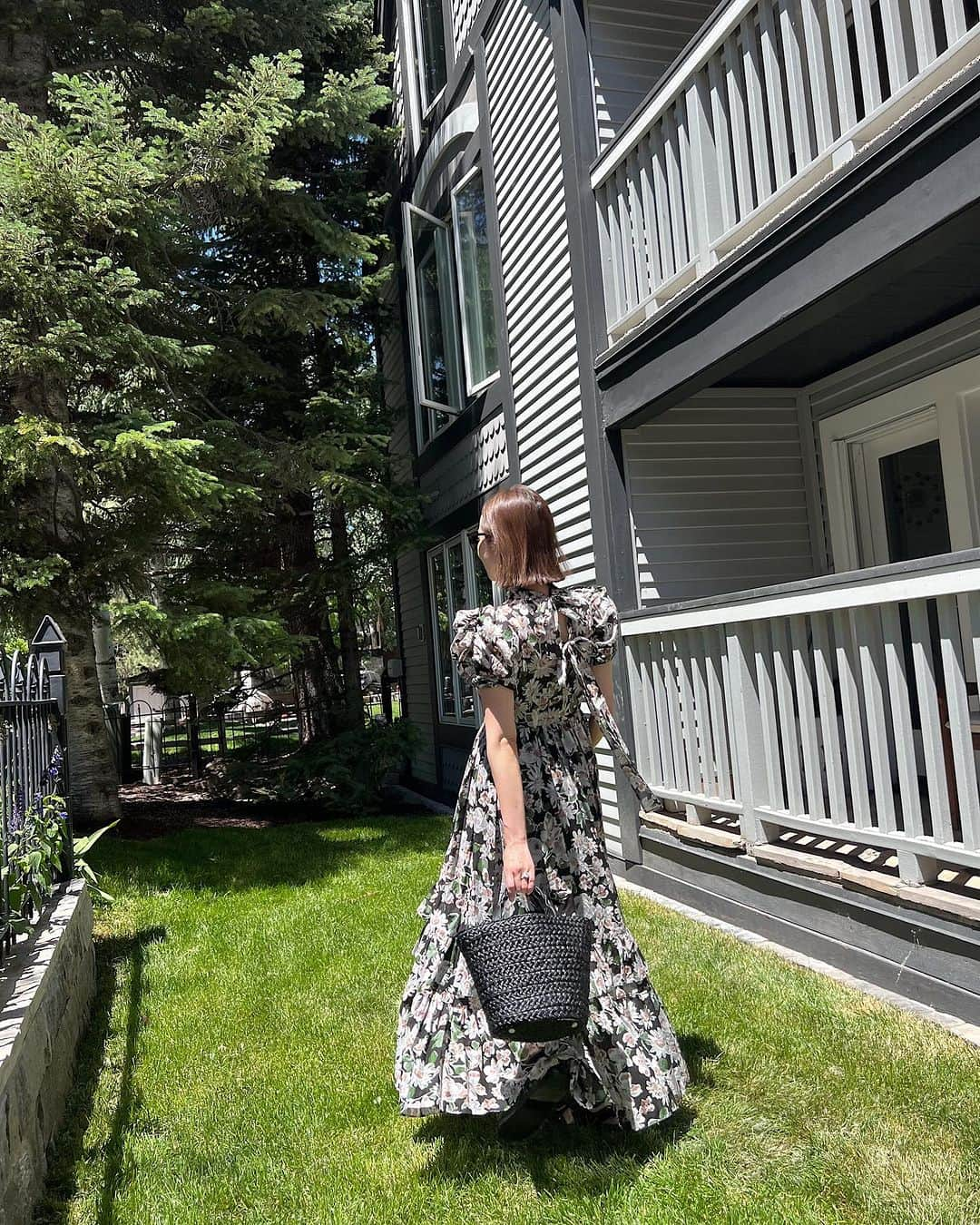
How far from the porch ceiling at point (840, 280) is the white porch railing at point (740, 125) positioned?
0.21m

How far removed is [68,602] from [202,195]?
365cm

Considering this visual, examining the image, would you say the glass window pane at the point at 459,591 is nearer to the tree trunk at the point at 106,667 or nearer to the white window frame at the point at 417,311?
the white window frame at the point at 417,311

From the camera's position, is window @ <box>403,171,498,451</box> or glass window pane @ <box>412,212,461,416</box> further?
glass window pane @ <box>412,212,461,416</box>

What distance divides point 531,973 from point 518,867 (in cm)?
29

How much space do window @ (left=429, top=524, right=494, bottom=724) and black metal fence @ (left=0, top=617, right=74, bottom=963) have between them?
436cm

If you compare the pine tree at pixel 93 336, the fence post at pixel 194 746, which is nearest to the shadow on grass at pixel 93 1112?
the pine tree at pixel 93 336

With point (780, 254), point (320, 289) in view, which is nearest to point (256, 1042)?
point (780, 254)

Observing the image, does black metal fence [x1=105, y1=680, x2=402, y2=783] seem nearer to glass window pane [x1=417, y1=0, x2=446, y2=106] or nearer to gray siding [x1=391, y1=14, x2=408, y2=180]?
gray siding [x1=391, y1=14, x2=408, y2=180]

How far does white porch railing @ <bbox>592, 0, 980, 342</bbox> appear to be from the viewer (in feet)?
11.9

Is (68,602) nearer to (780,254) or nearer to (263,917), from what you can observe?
(263,917)

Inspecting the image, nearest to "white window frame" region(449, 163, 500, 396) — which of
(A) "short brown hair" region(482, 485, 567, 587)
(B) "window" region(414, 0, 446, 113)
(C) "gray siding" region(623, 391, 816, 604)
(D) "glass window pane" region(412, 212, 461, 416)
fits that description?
(D) "glass window pane" region(412, 212, 461, 416)

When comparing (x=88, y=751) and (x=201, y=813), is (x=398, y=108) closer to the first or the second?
(x=88, y=751)

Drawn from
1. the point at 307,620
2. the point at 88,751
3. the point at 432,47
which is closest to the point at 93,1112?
the point at 88,751

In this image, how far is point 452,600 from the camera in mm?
9906
